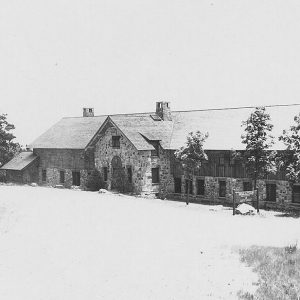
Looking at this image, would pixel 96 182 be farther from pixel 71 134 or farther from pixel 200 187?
pixel 200 187

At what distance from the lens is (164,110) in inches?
1833

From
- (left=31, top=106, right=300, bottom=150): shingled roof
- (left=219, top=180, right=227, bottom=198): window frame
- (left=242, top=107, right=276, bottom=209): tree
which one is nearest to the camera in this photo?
(left=242, top=107, right=276, bottom=209): tree

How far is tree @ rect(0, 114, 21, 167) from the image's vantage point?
5616 cm

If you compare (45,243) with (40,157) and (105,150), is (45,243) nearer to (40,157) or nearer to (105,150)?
(105,150)

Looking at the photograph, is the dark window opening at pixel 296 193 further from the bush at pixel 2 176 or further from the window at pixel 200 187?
the bush at pixel 2 176

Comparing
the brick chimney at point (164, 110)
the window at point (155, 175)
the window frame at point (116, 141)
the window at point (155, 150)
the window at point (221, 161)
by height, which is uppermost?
the brick chimney at point (164, 110)

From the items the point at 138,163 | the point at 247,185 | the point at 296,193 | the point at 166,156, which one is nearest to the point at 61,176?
the point at 138,163

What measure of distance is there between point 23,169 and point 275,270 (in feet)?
136

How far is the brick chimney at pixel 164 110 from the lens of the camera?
152 feet

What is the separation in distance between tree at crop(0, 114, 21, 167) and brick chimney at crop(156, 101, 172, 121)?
20531 millimetres

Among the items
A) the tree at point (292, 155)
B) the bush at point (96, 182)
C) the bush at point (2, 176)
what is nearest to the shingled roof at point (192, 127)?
the tree at point (292, 155)

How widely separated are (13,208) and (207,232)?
548 inches

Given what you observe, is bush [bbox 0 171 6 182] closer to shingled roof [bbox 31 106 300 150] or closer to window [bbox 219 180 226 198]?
shingled roof [bbox 31 106 300 150]

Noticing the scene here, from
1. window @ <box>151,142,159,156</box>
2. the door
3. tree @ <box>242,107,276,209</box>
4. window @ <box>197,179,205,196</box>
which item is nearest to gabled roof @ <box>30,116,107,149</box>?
the door
